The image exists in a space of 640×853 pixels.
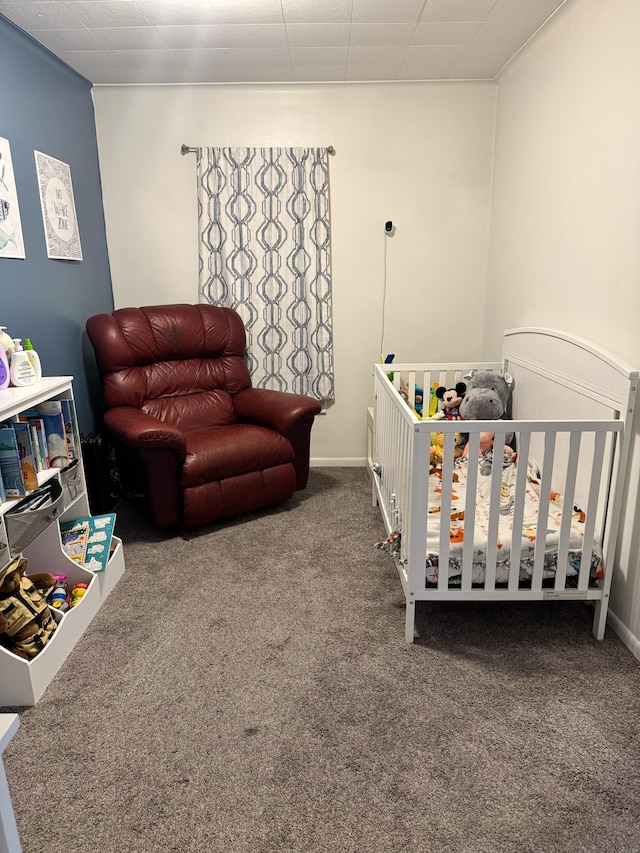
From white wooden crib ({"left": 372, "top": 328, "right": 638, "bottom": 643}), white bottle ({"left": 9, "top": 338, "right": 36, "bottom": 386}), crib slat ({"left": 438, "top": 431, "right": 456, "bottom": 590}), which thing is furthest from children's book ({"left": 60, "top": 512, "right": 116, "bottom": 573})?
crib slat ({"left": 438, "top": 431, "right": 456, "bottom": 590})

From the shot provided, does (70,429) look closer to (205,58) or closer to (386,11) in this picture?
(205,58)

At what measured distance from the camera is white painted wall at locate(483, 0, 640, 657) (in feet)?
6.17

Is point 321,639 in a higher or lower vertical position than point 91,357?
lower

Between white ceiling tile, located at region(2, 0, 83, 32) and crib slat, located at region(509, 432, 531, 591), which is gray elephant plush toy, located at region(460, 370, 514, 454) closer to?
crib slat, located at region(509, 432, 531, 591)

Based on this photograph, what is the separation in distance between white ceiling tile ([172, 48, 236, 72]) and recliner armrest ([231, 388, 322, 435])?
1.75 meters

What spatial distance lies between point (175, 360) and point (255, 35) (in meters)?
1.69

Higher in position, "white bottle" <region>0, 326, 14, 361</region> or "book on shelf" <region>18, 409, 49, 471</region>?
"white bottle" <region>0, 326, 14, 361</region>

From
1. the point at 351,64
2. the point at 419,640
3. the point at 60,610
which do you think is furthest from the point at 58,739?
the point at 351,64

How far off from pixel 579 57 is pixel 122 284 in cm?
271

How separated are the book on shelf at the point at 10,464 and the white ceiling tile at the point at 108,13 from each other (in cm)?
176

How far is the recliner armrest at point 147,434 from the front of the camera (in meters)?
2.53

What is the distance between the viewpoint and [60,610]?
75.7 inches

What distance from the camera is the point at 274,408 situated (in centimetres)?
310

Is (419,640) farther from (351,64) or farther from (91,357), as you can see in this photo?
(351,64)
